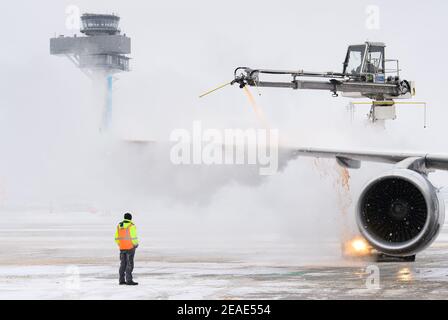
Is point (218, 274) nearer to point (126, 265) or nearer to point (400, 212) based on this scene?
point (126, 265)

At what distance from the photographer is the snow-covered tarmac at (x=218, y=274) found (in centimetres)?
1945

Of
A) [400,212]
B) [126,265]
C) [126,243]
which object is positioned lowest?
[126,265]

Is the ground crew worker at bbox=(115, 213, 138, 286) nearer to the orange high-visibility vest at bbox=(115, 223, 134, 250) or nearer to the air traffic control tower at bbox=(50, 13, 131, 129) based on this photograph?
the orange high-visibility vest at bbox=(115, 223, 134, 250)

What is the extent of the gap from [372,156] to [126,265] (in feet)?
20.1

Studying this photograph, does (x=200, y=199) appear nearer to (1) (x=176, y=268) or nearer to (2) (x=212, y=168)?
(2) (x=212, y=168)

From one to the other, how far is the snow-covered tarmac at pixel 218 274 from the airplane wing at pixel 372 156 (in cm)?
259

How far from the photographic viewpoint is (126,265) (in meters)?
21.7

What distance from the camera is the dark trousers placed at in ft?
70.2

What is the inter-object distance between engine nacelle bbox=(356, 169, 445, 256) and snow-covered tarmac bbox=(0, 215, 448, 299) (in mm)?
1012

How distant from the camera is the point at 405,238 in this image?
64.7ft
